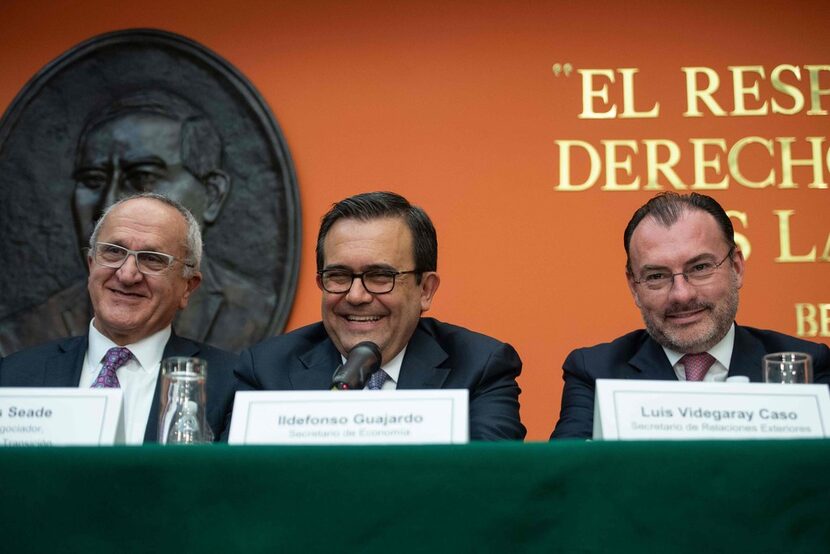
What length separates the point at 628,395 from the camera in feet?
4.90

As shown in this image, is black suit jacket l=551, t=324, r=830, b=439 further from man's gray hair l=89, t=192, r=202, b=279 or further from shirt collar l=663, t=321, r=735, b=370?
man's gray hair l=89, t=192, r=202, b=279

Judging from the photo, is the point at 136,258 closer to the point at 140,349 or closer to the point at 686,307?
the point at 140,349

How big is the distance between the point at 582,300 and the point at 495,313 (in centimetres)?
30

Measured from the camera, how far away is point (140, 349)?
8.16ft

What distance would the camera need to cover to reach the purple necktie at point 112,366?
94.3 inches

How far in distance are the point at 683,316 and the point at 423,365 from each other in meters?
0.62

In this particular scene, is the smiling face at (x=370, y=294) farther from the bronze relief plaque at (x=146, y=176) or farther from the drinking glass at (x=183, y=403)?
the bronze relief plaque at (x=146, y=176)

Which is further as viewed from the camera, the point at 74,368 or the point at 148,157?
the point at 148,157

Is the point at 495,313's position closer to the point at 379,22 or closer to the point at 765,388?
the point at 379,22

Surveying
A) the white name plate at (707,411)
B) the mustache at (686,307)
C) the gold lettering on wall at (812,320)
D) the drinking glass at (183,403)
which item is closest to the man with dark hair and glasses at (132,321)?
the drinking glass at (183,403)

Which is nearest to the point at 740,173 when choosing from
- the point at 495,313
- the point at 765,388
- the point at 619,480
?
the point at 495,313

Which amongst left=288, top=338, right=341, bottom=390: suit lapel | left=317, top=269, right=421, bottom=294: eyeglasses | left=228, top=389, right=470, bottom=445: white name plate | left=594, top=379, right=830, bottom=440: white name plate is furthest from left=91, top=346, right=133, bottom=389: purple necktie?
left=594, top=379, right=830, bottom=440: white name plate

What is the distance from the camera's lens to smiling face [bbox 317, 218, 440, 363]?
229 centimetres

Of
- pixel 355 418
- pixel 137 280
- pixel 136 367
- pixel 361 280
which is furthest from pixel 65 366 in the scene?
pixel 355 418
